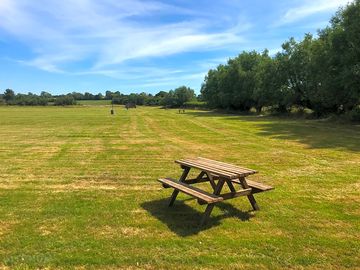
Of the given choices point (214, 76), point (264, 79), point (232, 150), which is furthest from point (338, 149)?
point (214, 76)

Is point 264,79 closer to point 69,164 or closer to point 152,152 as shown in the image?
point 152,152

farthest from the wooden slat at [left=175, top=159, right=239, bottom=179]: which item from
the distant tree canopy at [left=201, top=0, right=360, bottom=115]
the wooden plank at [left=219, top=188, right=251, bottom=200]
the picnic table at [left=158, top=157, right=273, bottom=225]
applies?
the distant tree canopy at [left=201, top=0, right=360, bottom=115]

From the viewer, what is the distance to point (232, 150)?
50.4 ft

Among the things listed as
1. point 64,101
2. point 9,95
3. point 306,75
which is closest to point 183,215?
point 306,75

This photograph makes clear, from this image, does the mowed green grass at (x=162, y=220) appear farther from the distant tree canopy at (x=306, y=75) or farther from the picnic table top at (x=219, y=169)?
the distant tree canopy at (x=306, y=75)

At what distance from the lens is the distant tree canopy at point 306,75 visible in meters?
28.1

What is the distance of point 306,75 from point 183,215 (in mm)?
41737

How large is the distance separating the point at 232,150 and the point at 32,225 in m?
10.4

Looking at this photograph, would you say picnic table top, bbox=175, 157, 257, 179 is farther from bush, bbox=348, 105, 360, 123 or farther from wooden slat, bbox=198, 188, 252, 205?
bush, bbox=348, 105, 360, 123

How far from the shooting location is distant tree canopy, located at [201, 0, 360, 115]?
2811 centimetres

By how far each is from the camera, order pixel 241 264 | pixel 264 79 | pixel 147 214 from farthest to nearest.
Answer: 1. pixel 264 79
2. pixel 147 214
3. pixel 241 264

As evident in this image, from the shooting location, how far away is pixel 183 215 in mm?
6613

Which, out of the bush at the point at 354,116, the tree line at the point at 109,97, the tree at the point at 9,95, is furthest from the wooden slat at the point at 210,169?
the tree at the point at 9,95

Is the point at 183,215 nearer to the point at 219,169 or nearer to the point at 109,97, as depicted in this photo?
the point at 219,169
